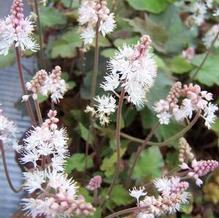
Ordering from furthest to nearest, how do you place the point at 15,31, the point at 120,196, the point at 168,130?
the point at 168,130
the point at 120,196
the point at 15,31

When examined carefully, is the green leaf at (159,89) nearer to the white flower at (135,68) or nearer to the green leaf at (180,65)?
the green leaf at (180,65)

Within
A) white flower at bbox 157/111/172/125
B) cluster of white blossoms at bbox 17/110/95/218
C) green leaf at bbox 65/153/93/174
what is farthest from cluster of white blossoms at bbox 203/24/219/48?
cluster of white blossoms at bbox 17/110/95/218


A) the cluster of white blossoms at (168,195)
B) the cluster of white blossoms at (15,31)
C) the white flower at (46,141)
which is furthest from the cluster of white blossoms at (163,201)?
the cluster of white blossoms at (15,31)

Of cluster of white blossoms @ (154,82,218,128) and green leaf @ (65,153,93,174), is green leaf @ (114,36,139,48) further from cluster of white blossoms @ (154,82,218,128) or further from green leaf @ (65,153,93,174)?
cluster of white blossoms @ (154,82,218,128)

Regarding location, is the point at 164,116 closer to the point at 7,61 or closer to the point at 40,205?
the point at 40,205

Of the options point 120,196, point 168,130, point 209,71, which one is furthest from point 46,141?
point 209,71

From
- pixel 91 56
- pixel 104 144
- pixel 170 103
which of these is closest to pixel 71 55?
pixel 91 56
